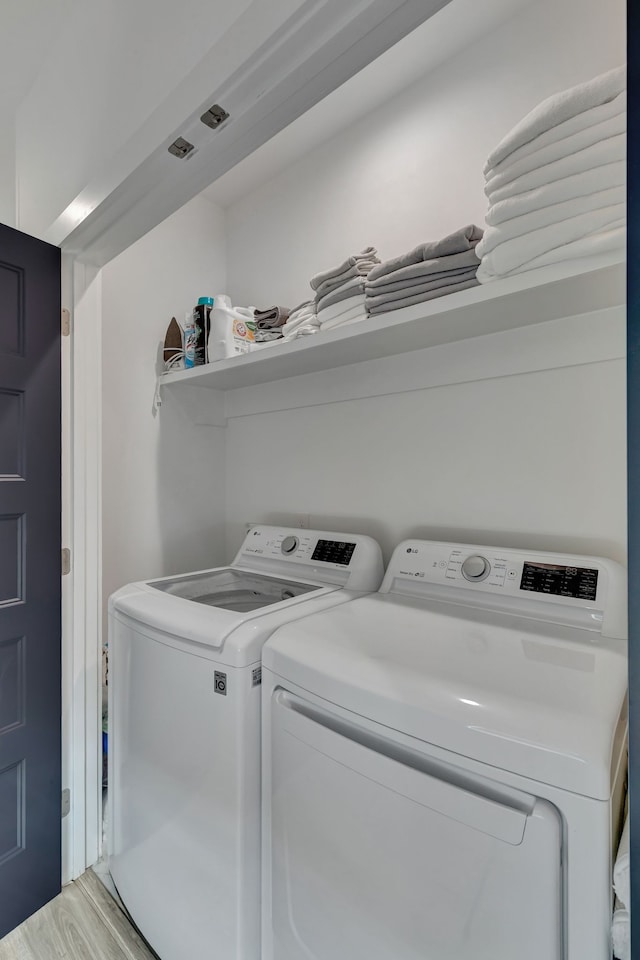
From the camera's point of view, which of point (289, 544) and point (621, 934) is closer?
point (621, 934)

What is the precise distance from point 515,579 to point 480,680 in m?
0.46

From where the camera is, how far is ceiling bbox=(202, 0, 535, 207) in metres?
1.37

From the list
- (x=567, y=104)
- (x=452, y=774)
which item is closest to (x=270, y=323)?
(x=567, y=104)

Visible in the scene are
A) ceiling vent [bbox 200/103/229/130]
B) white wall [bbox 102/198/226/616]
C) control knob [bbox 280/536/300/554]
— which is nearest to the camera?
ceiling vent [bbox 200/103/229/130]

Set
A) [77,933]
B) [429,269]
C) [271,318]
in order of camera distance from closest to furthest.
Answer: [429,269] < [77,933] < [271,318]

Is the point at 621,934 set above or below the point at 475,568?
below

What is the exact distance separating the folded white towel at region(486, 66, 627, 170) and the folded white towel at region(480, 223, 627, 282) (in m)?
0.23

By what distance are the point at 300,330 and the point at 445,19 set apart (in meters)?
1.02

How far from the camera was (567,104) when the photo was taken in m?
0.90

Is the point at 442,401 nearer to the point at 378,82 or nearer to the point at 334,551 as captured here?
the point at 334,551

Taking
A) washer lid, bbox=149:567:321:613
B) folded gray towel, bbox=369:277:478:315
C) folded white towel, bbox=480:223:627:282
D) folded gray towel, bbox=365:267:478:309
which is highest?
folded gray towel, bbox=365:267:478:309

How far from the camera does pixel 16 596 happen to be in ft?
4.50

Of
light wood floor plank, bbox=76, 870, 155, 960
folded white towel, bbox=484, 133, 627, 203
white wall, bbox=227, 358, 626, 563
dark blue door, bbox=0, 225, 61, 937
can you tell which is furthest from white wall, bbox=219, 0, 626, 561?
light wood floor plank, bbox=76, 870, 155, 960

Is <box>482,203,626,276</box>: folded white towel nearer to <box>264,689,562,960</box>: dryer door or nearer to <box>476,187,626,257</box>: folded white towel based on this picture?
<box>476,187,626,257</box>: folded white towel
